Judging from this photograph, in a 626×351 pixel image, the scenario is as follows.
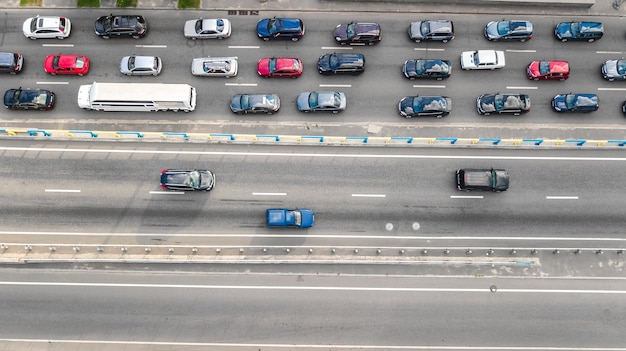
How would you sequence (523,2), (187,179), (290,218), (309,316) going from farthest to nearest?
(523,2) < (187,179) < (290,218) < (309,316)

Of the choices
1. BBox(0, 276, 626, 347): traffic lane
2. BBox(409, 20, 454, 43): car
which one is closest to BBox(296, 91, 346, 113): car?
BBox(409, 20, 454, 43): car

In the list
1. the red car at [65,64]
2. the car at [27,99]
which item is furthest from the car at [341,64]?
the car at [27,99]

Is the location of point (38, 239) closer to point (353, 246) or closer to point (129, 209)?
point (129, 209)

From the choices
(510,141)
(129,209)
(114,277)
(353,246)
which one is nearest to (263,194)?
(353,246)

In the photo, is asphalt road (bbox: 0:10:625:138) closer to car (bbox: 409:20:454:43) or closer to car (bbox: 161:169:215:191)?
car (bbox: 409:20:454:43)

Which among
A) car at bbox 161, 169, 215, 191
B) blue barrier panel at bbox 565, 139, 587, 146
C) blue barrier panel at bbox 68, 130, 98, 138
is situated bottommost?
car at bbox 161, 169, 215, 191

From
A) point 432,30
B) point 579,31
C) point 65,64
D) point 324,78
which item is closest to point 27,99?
point 65,64

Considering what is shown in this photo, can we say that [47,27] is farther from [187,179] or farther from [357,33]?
[357,33]
